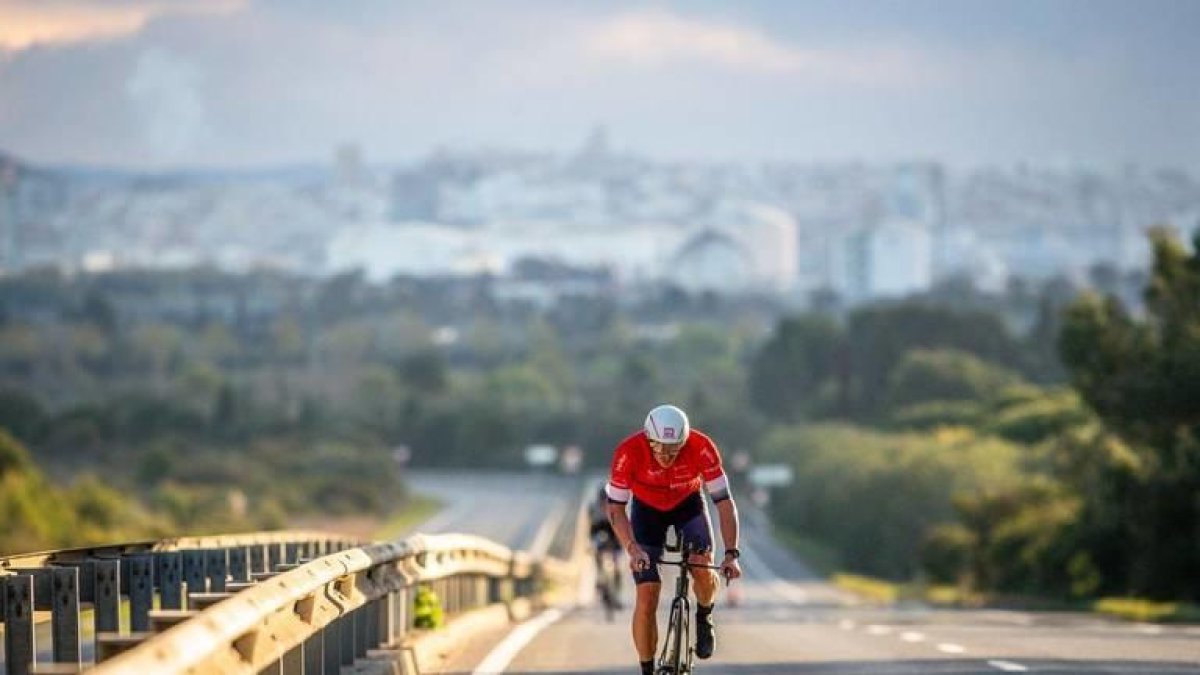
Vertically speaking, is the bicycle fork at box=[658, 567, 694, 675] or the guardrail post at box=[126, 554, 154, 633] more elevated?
the guardrail post at box=[126, 554, 154, 633]

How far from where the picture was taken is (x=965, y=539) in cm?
9881

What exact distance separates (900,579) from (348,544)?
90.2 metres

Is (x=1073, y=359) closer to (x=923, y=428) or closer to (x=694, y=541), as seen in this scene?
(x=694, y=541)

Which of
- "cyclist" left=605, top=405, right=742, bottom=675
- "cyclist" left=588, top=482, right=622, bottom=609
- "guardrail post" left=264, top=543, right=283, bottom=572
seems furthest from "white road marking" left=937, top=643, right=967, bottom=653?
"cyclist" left=605, top=405, right=742, bottom=675

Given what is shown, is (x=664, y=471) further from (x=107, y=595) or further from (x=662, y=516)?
(x=107, y=595)

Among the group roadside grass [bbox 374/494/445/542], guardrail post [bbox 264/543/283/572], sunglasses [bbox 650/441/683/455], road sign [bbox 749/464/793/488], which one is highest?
road sign [bbox 749/464/793/488]

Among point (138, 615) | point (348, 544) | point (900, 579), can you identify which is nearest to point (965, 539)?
point (900, 579)

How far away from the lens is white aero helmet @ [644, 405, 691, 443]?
18219 mm

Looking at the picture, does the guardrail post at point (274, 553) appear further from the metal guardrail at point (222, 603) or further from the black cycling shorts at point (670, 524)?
the black cycling shorts at point (670, 524)

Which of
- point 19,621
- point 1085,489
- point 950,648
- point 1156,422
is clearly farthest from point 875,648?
point 1085,489

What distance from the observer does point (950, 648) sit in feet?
90.7

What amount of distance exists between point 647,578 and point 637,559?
0.20 metres

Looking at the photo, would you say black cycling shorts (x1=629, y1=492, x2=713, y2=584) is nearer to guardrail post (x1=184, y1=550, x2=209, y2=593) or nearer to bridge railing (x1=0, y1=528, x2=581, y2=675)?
bridge railing (x1=0, y1=528, x2=581, y2=675)

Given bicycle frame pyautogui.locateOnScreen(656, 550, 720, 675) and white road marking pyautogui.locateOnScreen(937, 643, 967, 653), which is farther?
white road marking pyautogui.locateOnScreen(937, 643, 967, 653)
